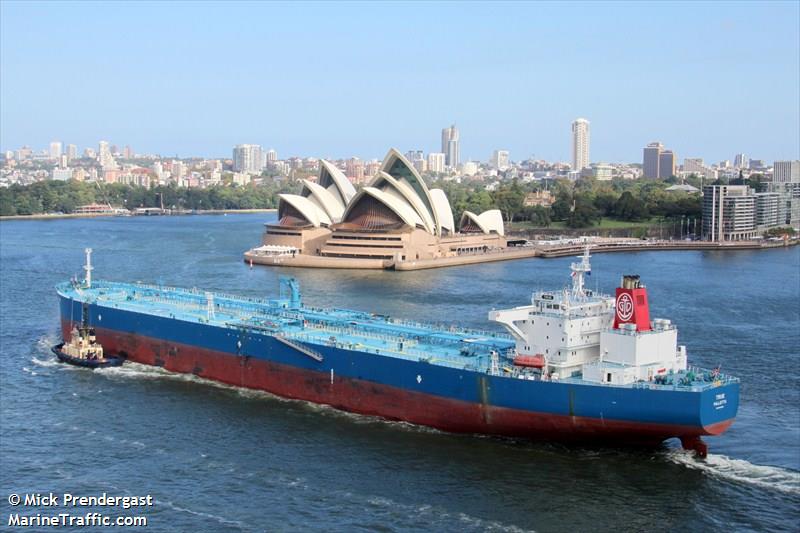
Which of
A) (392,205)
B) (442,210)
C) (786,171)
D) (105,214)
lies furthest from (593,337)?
(105,214)

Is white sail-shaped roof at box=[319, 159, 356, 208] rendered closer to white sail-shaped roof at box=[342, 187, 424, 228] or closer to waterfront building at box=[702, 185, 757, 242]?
white sail-shaped roof at box=[342, 187, 424, 228]

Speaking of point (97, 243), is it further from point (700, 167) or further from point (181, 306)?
point (700, 167)

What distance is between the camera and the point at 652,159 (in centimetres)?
14500

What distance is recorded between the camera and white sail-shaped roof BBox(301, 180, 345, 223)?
46.4 m

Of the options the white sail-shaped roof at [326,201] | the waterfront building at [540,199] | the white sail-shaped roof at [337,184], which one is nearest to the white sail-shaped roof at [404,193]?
the white sail-shaped roof at [337,184]

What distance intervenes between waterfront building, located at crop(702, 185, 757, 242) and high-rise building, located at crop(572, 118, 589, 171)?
122931 mm

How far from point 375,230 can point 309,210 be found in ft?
16.2

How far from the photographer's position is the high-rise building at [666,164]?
139000 mm

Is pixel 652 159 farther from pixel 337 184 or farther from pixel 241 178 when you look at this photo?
pixel 337 184

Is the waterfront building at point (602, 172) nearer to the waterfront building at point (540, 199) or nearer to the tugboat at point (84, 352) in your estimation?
the waterfront building at point (540, 199)

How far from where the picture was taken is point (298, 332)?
17.5 meters

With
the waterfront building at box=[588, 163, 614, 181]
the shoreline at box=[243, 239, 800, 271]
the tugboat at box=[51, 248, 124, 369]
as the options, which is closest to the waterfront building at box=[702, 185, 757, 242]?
the shoreline at box=[243, 239, 800, 271]

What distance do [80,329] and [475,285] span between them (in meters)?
16.1

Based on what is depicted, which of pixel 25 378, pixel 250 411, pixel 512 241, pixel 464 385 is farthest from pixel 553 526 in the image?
pixel 512 241
